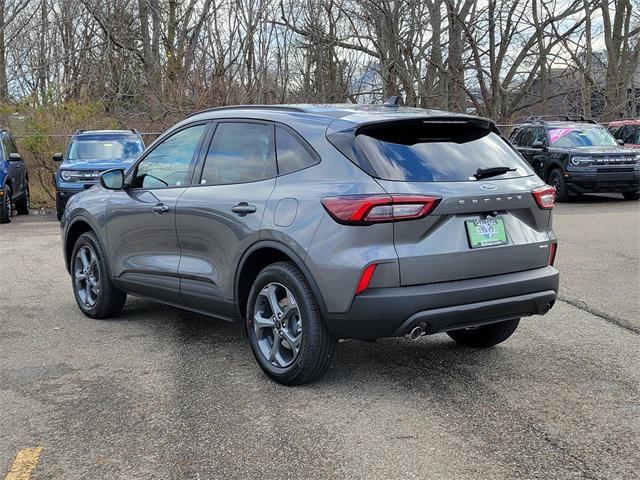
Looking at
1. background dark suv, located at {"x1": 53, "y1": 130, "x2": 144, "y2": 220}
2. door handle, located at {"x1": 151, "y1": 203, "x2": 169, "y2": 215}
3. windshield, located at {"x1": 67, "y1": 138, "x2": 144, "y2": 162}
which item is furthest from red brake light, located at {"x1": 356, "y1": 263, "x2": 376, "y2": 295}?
windshield, located at {"x1": 67, "y1": 138, "x2": 144, "y2": 162}

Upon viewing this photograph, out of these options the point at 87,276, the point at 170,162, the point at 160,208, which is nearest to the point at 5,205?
the point at 87,276

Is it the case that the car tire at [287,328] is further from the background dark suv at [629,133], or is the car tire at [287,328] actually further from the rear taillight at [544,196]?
the background dark suv at [629,133]

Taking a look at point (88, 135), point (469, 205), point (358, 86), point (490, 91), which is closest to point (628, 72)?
point (490, 91)

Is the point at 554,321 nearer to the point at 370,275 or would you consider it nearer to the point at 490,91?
the point at 370,275

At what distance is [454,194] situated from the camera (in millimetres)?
4262

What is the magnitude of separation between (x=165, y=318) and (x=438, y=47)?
2235 centimetres

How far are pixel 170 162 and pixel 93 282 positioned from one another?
1.56m

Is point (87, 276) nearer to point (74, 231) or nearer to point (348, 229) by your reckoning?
point (74, 231)

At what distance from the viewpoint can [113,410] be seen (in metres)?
4.32

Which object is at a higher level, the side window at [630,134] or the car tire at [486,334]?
the side window at [630,134]

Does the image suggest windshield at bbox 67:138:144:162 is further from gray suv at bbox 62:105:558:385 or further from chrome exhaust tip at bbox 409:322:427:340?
chrome exhaust tip at bbox 409:322:427:340

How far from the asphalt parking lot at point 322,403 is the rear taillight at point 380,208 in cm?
111

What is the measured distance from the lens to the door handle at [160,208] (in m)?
5.61

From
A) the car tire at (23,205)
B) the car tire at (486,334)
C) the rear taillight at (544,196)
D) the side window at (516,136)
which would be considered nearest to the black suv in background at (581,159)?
the side window at (516,136)
